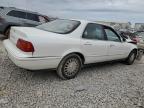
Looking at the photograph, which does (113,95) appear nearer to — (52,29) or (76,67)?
(76,67)

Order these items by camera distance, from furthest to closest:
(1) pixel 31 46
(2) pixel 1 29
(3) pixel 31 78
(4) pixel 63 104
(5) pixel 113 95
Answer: (2) pixel 1 29, (3) pixel 31 78, (5) pixel 113 95, (1) pixel 31 46, (4) pixel 63 104

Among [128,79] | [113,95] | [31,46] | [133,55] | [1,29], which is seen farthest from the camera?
[1,29]

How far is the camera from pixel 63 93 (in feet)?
12.8

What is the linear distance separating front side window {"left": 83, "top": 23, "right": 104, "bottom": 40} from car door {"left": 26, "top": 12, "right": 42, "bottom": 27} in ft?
18.5

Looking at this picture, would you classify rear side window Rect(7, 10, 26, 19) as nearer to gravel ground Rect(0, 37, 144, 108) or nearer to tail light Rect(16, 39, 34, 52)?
gravel ground Rect(0, 37, 144, 108)

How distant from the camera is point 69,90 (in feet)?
13.4

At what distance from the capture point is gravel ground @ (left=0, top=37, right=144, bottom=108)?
137 inches

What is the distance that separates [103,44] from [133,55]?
7.52ft

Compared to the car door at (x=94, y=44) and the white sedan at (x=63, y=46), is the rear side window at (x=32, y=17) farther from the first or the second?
the car door at (x=94, y=44)

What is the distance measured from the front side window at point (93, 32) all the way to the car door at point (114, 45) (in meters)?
0.28

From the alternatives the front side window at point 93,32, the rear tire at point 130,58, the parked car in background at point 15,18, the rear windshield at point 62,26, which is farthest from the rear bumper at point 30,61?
the parked car in background at point 15,18

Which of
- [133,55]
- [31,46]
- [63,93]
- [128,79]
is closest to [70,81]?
[63,93]

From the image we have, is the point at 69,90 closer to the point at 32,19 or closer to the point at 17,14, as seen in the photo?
the point at 17,14

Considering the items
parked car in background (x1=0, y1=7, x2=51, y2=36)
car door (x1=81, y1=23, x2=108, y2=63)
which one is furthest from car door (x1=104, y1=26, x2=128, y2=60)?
parked car in background (x1=0, y1=7, x2=51, y2=36)
